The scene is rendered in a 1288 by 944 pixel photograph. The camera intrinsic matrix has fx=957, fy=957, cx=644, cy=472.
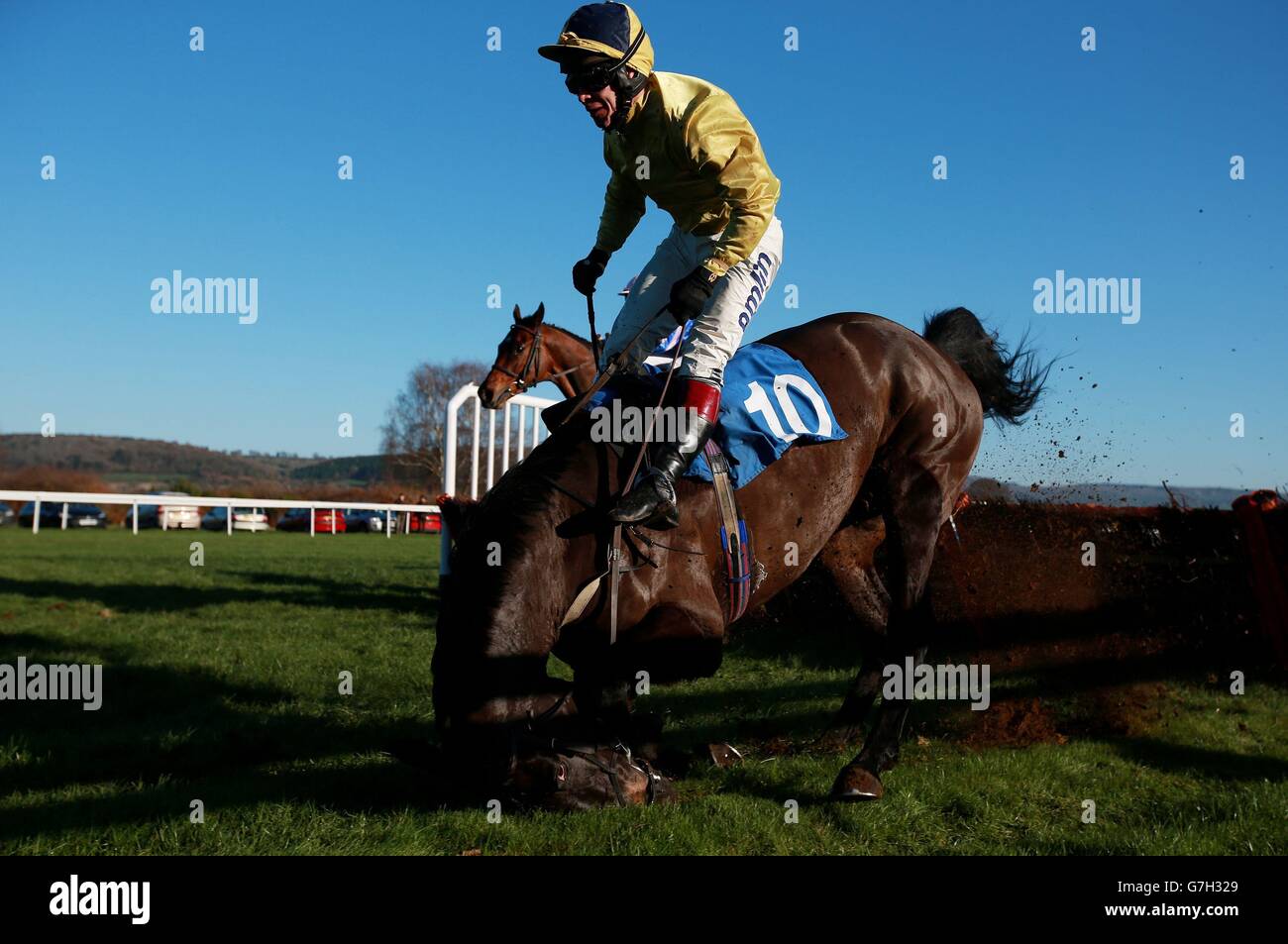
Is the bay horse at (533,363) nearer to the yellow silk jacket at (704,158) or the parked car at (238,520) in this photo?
the yellow silk jacket at (704,158)

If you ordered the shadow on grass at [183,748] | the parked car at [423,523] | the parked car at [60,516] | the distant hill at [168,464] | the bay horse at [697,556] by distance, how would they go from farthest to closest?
the distant hill at [168,464] < the parked car at [423,523] < the parked car at [60,516] < the shadow on grass at [183,748] < the bay horse at [697,556]

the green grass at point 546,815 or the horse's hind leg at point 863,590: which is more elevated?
the horse's hind leg at point 863,590

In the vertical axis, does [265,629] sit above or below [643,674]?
below

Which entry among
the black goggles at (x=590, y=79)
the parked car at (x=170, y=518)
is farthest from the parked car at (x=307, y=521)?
the black goggles at (x=590, y=79)

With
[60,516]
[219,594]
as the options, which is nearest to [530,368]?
[219,594]

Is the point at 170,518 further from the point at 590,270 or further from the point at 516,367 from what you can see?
the point at 590,270

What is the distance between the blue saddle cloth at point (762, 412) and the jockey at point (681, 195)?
143 millimetres

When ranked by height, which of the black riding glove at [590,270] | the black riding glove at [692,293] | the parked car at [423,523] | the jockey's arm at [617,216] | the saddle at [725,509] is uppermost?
the jockey's arm at [617,216]

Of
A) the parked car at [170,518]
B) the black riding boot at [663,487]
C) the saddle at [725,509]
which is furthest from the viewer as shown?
the parked car at [170,518]

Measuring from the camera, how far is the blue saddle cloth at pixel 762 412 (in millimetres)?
4035

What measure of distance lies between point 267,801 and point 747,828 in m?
1.77
